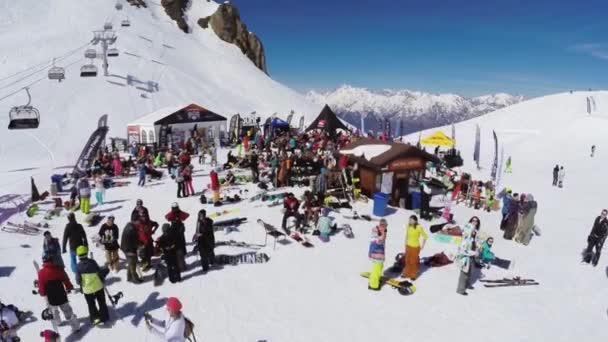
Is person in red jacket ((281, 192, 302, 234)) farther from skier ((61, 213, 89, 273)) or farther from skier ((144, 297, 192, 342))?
skier ((144, 297, 192, 342))

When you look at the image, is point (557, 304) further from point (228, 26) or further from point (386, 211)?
point (228, 26)

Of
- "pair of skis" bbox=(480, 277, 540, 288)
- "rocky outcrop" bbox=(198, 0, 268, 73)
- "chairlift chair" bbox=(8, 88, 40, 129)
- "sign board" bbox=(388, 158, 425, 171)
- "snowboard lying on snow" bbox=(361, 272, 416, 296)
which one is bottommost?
"pair of skis" bbox=(480, 277, 540, 288)

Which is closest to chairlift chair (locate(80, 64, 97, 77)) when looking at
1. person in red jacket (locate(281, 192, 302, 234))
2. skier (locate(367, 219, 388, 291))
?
person in red jacket (locate(281, 192, 302, 234))

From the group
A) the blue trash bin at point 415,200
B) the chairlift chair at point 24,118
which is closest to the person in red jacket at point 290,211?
the blue trash bin at point 415,200

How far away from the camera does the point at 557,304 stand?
30.1 ft

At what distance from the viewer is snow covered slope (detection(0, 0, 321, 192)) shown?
109 feet

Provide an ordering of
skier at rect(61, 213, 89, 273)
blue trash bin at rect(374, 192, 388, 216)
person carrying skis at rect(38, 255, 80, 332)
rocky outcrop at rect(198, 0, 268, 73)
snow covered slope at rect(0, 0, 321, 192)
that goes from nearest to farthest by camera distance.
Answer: person carrying skis at rect(38, 255, 80, 332)
skier at rect(61, 213, 89, 273)
blue trash bin at rect(374, 192, 388, 216)
snow covered slope at rect(0, 0, 321, 192)
rocky outcrop at rect(198, 0, 268, 73)

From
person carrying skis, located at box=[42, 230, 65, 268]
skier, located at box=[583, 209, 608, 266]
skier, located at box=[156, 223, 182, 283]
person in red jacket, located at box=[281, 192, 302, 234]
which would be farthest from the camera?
person in red jacket, located at box=[281, 192, 302, 234]

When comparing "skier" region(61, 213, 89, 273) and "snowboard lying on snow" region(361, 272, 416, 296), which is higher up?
"skier" region(61, 213, 89, 273)

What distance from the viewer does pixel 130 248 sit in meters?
8.77

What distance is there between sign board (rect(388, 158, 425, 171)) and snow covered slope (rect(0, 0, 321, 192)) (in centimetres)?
1894

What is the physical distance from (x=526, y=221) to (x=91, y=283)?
1333cm

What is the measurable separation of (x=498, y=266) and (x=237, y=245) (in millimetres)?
7500

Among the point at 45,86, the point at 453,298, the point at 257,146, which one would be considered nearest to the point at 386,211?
the point at 453,298
